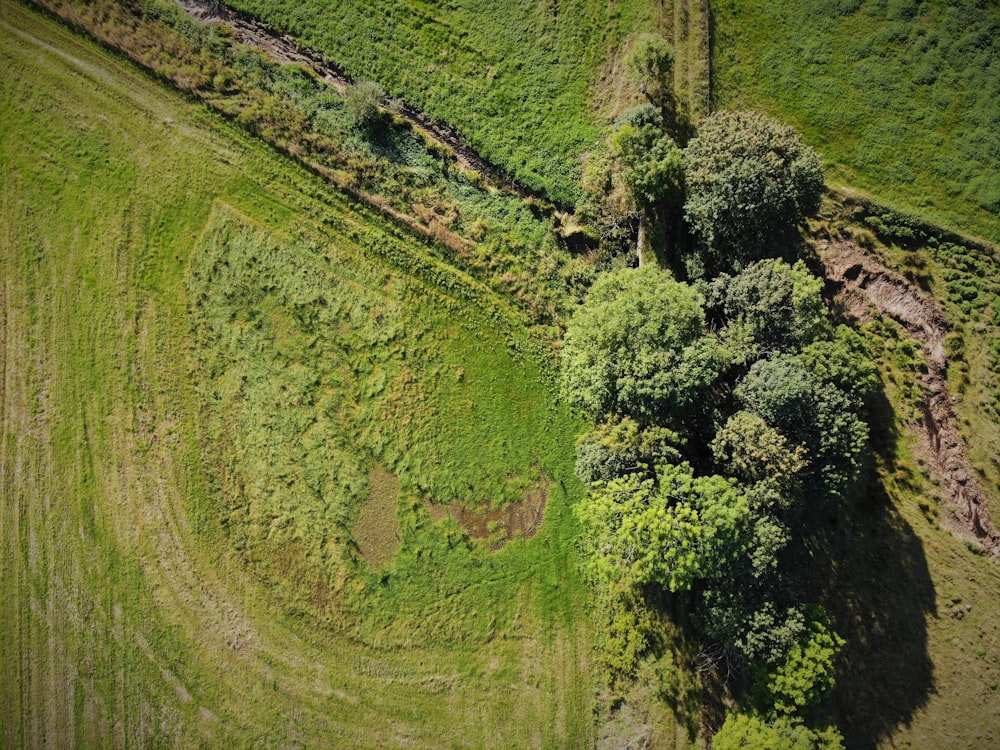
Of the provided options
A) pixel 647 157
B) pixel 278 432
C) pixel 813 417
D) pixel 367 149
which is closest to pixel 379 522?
pixel 278 432

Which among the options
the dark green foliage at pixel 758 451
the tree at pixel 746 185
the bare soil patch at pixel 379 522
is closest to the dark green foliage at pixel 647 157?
the tree at pixel 746 185

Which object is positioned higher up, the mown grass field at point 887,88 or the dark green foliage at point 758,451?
the mown grass field at point 887,88

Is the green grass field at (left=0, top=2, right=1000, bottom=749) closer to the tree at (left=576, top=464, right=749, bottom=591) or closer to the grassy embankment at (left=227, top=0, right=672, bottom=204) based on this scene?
the grassy embankment at (left=227, top=0, right=672, bottom=204)

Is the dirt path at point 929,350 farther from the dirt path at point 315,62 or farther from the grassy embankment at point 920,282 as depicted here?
the dirt path at point 315,62

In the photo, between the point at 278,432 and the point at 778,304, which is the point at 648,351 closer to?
the point at 778,304

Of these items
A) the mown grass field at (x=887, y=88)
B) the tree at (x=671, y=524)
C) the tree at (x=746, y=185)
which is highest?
the mown grass field at (x=887, y=88)

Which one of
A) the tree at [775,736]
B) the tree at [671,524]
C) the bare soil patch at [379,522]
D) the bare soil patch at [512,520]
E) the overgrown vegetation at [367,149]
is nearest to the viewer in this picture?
the tree at [671,524]

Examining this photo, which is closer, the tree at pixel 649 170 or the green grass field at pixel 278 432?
the tree at pixel 649 170
